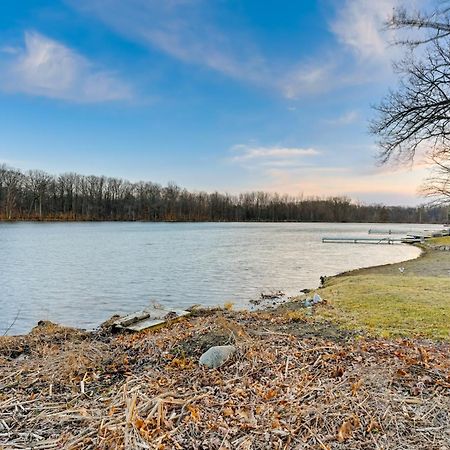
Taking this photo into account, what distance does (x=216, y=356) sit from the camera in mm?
3910

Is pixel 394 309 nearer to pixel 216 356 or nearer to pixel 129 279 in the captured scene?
pixel 216 356

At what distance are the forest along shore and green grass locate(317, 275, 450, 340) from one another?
0.57 m

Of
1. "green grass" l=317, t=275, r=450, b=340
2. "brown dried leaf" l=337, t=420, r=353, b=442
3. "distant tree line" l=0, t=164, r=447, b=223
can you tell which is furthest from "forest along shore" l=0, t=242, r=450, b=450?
"distant tree line" l=0, t=164, r=447, b=223

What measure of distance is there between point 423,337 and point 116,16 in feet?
51.7

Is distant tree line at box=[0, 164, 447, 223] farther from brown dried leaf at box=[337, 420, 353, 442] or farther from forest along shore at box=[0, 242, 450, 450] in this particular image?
brown dried leaf at box=[337, 420, 353, 442]

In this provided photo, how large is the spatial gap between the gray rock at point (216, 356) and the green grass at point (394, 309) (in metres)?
2.75

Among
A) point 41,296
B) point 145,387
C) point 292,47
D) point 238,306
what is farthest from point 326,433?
point 292,47

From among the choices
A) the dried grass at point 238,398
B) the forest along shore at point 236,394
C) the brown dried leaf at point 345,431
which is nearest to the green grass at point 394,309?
the forest along shore at point 236,394

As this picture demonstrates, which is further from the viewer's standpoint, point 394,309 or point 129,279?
point 129,279

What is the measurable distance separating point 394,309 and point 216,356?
5.00 m

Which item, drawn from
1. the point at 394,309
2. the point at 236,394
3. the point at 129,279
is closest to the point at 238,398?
the point at 236,394

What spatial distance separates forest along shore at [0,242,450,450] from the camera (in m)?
2.70

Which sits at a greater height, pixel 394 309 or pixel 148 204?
pixel 148 204

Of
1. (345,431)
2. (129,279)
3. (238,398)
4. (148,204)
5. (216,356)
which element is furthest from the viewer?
(148,204)
